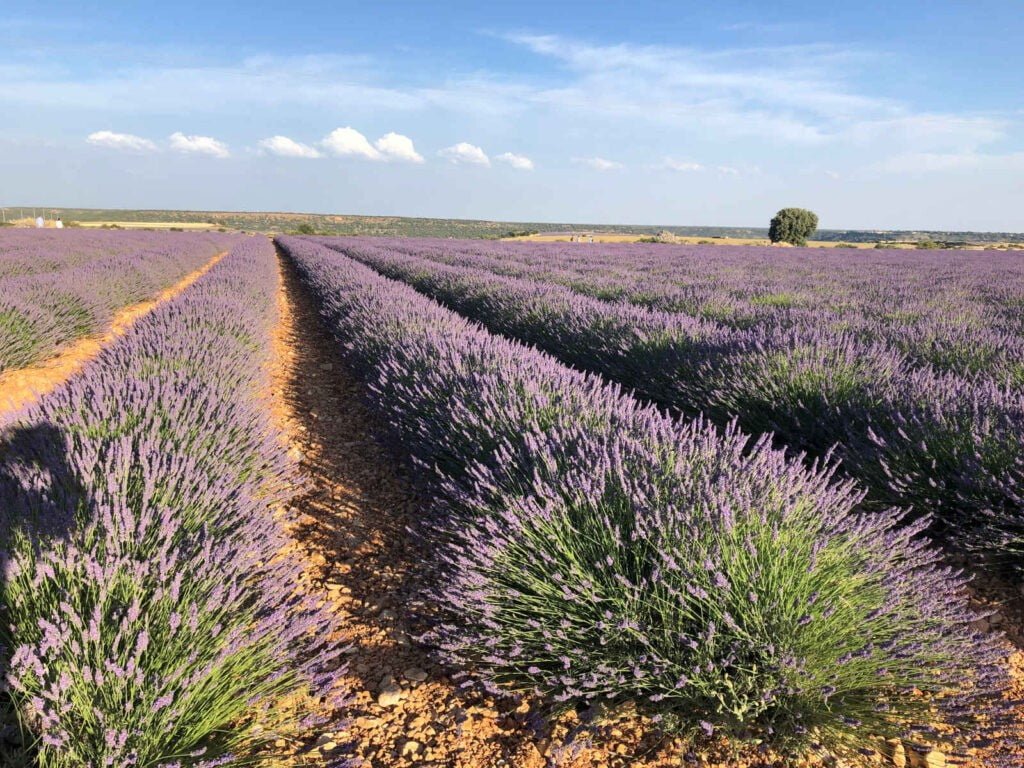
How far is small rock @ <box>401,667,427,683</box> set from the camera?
1.87 metres

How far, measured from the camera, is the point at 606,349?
5.05 meters

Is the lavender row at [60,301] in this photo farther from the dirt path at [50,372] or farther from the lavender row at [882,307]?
the lavender row at [882,307]

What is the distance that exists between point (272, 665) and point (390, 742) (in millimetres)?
413

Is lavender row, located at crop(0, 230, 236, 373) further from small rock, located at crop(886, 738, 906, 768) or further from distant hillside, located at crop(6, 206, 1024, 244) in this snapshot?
distant hillside, located at crop(6, 206, 1024, 244)

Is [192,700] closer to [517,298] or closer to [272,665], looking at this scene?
[272,665]

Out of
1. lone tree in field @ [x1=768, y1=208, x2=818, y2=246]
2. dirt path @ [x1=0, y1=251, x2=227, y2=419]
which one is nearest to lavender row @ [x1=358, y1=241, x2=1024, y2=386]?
dirt path @ [x1=0, y1=251, x2=227, y2=419]

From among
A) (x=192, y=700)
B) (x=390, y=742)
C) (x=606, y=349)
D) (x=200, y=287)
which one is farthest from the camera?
(x=200, y=287)

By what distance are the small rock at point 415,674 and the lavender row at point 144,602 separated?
0.87 ft

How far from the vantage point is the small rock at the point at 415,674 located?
1.87 m

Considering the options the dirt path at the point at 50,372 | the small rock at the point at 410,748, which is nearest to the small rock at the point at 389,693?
the small rock at the point at 410,748

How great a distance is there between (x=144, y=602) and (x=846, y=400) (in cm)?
360

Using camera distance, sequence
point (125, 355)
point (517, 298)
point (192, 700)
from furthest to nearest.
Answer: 1. point (517, 298)
2. point (125, 355)
3. point (192, 700)

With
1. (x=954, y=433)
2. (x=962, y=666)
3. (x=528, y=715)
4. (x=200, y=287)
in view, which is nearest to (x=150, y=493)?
(x=528, y=715)

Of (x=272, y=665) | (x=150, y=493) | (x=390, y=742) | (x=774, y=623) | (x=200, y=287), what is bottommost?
(x=390, y=742)
